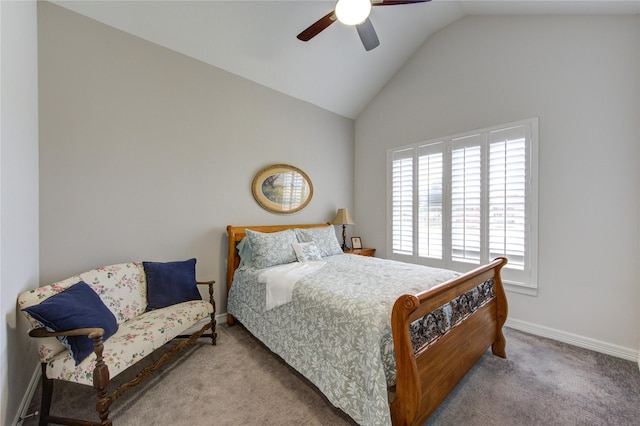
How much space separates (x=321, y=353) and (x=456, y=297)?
1.00 m

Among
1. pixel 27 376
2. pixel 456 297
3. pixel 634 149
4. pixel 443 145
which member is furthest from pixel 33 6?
pixel 634 149

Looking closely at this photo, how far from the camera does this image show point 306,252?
2973 mm

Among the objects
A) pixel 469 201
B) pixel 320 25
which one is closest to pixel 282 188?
pixel 320 25

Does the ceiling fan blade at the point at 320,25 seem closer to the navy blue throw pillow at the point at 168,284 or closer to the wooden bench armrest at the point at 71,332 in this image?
the navy blue throw pillow at the point at 168,284

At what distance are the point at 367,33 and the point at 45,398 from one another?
3533 mm

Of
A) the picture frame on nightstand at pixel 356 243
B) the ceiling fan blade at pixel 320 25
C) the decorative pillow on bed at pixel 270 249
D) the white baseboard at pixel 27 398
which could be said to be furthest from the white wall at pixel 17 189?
the picture frame on nightstand at pixel 356 243

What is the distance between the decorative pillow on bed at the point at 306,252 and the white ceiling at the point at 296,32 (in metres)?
2.19

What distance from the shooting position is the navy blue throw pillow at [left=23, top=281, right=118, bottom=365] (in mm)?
1446

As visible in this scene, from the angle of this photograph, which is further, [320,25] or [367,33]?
[367,33]

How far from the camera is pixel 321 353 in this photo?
1708 millimetres

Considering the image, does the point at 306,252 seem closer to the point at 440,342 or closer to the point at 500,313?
the point at 440,342

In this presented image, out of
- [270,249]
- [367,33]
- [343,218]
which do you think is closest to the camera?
[367,33]

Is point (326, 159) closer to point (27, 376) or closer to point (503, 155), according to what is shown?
point (503, 155)

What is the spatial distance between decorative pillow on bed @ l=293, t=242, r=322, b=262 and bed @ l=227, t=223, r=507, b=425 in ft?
0.64
